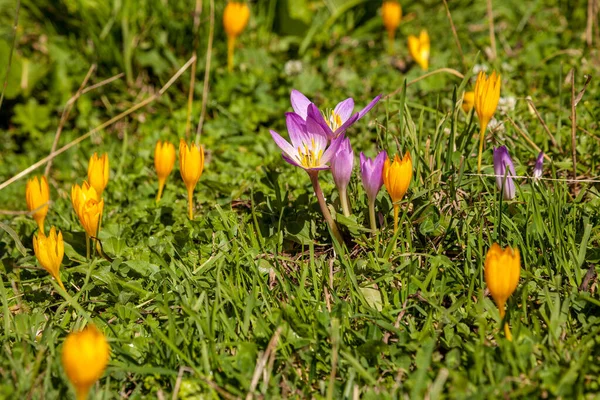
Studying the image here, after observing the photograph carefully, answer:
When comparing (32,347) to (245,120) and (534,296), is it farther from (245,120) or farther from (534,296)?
(245,120)

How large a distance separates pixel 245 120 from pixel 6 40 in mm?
1603

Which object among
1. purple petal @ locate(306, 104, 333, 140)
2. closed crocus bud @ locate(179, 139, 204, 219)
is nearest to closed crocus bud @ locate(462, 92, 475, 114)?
purple petal @ locate(306, 104, 333, 140)

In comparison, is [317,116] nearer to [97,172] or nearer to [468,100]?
[97,172]

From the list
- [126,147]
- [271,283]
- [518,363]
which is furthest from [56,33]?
[518,363]

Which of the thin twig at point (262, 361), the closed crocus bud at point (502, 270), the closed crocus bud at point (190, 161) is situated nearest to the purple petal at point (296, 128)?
the closed crocus bud at point (190, 161)

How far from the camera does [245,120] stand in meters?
3.48

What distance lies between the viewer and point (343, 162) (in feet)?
6.84

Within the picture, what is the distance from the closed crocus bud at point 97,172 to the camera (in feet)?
7.87

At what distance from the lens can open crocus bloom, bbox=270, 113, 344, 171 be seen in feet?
6.67

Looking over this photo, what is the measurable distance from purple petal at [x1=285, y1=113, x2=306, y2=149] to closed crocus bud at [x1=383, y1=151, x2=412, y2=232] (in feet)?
0.88

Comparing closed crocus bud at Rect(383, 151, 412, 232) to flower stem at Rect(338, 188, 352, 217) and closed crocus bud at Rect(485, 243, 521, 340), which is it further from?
closed crocus bud at Rect(485, 243, 521, 340)

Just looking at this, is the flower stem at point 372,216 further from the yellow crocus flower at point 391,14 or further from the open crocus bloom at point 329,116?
the yellow crocus flower at point 391,14

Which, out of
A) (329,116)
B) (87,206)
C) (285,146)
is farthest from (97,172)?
(329,116)

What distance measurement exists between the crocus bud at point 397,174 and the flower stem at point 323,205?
21 centimetres
